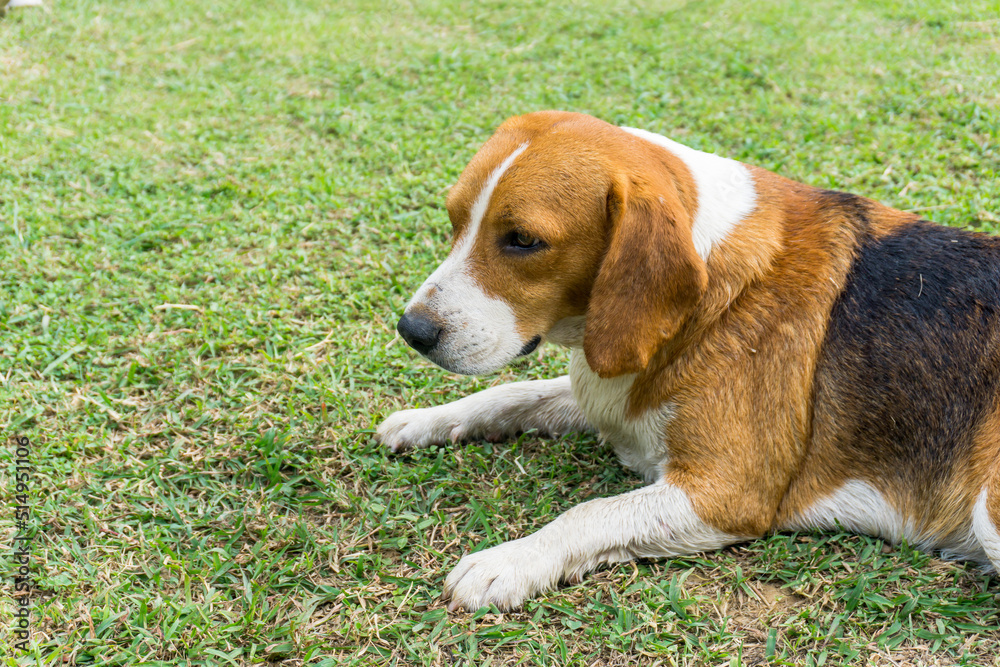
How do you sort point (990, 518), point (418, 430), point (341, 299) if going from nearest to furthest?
point (990, 518) → point (418, 430) → point (341, 299)

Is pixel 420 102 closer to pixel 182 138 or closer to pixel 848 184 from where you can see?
pixel 182 138

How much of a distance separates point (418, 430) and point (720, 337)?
158 cm

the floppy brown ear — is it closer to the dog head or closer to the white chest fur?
the dog head

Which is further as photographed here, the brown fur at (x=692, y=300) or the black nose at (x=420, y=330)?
the black nose at (x=420, y=330)

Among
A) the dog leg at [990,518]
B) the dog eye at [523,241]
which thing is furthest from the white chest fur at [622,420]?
the dog leg at [990,518]

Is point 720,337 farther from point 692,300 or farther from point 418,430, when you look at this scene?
point 418,430

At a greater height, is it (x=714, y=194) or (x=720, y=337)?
(x=714, y=194)

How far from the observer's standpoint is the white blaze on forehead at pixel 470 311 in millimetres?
3387

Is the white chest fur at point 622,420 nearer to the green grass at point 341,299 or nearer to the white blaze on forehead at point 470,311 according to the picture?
the green grass at point 341,299

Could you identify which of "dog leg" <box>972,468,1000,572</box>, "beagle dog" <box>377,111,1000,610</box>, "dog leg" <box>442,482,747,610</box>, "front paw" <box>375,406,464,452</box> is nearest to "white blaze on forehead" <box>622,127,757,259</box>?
"beagle dog" <box>377,111,1000,610</box>

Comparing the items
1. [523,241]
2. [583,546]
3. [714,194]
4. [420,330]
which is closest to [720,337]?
[714,194]

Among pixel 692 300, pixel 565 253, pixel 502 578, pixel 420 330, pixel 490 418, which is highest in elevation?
pixel 565 253

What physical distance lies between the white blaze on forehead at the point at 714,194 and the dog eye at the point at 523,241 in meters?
0.64

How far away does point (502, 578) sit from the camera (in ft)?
10.9
